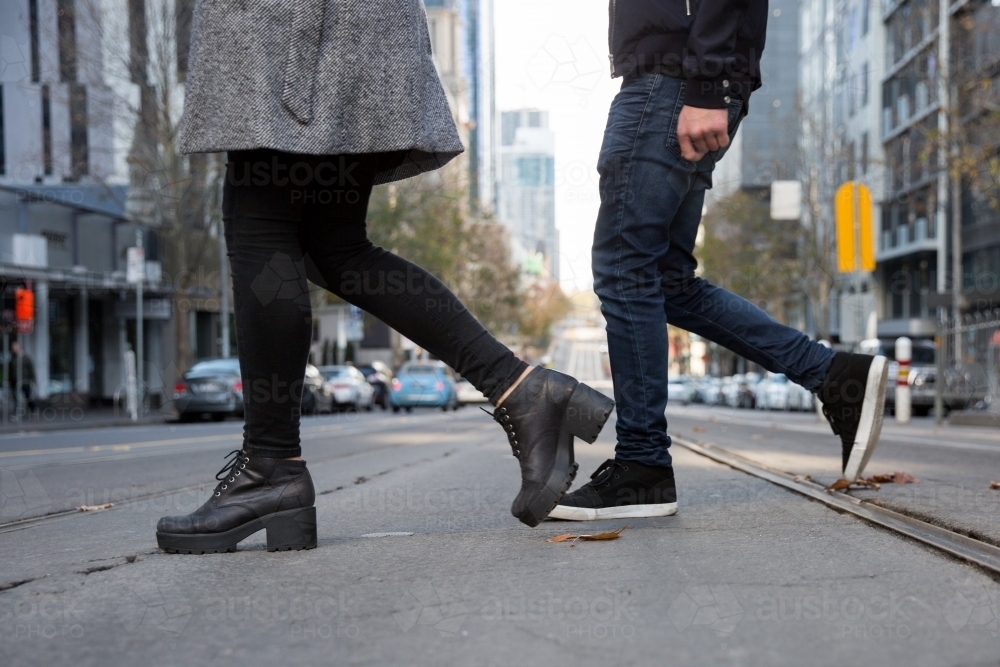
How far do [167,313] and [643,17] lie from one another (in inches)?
1025

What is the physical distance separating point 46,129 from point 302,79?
25234mm

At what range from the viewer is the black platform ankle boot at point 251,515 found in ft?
8.20

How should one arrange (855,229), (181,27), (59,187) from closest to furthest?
(855,229) → (181,27) → (59,187)

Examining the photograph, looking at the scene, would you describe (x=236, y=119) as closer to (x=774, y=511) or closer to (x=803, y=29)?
(x=774, y=511)

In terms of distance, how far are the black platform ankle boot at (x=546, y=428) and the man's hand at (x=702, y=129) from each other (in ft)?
2.56

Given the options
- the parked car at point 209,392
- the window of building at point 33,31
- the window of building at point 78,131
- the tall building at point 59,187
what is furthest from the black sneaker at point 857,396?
the window of building at point 78,131

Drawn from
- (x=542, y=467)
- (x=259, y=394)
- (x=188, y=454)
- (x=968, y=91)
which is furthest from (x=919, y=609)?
(x=968, y=91)

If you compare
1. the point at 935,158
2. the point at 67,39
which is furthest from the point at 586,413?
the point at 935,158

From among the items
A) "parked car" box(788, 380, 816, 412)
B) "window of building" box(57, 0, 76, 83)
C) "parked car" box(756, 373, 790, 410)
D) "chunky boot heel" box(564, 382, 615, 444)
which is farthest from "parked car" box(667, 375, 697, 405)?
"chunky boot heel" box(564, 382, 615, 444)

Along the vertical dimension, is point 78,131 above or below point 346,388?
above

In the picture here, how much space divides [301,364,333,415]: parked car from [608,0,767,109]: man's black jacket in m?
18.7

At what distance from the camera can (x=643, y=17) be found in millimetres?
3088

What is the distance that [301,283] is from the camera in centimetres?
271

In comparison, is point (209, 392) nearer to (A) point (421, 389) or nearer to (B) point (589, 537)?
(A) point (421, 389)
